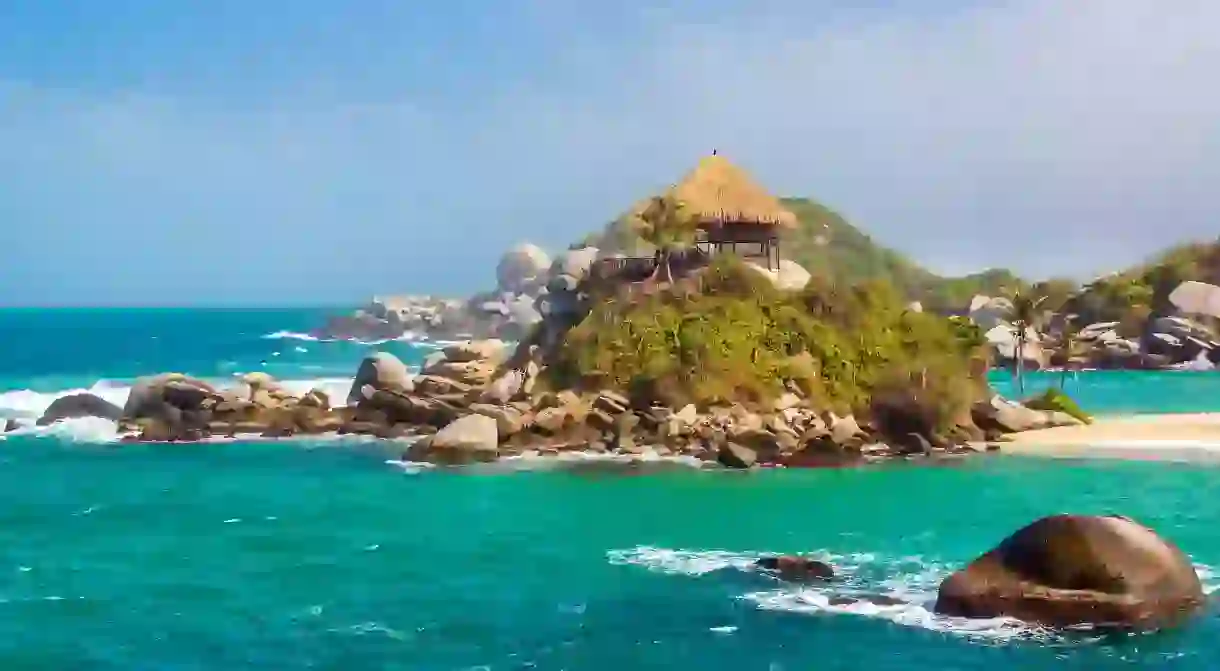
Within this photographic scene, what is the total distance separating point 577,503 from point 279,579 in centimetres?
1117

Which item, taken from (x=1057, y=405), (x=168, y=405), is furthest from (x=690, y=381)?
(x=168, y=405)

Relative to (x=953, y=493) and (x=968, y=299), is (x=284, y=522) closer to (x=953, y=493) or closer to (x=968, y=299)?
(x=953, y=493)

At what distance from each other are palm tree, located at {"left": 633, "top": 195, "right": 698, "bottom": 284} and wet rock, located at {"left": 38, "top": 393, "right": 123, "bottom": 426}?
27.3 metres

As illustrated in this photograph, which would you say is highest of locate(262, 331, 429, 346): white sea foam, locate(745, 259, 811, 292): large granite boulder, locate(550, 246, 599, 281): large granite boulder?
locate(550, 246, 599, 281): large granite boulder

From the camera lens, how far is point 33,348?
5340 inches

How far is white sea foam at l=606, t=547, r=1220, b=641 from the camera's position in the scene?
23266 millimetres

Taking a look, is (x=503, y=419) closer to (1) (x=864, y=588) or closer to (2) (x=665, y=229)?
(2) (x=665, y=229)

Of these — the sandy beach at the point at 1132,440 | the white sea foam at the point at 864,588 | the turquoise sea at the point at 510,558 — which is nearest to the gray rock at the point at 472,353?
the turquoise sea at the point at 510,558

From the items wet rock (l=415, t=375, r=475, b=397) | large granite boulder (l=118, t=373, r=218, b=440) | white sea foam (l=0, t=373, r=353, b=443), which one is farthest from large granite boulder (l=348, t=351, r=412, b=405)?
large granite boulder (l=118, t=373, r=218, b=440)

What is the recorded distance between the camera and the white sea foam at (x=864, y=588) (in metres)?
23.3

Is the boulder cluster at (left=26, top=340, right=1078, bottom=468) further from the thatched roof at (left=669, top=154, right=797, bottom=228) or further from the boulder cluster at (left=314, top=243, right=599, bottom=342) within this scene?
the boulder cluster at (left=314, top=243, right=599, bottom=342)

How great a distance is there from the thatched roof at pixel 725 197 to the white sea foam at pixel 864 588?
32.3 metres

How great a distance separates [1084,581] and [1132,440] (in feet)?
100

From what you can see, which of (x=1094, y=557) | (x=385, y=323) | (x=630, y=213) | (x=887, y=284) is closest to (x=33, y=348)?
(x=385, y=323)
